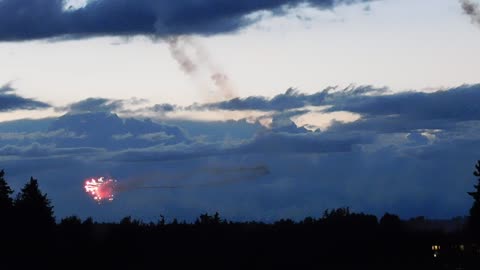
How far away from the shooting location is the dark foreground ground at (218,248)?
153 m

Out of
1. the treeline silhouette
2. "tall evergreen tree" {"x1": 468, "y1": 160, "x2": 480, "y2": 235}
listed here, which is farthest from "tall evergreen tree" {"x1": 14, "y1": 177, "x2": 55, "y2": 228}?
"tall evergreen tree" {"x1": 468, "y1": 160, "x2": 480, "y2": 235}

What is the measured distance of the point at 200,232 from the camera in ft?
639

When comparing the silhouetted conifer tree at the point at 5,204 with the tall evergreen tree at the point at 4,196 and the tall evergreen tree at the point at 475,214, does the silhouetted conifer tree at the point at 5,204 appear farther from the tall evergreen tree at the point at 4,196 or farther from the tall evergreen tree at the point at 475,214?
the tall evergreen tree at the point at 475,214

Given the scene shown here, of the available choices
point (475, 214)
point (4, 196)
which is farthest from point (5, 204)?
point (475, 214)

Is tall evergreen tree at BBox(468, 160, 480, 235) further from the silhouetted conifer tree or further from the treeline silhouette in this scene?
the silhouetted conifer tree

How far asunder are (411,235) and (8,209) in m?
64.6

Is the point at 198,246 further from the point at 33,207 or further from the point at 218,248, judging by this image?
the point at 33,207

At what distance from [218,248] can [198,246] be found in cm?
328

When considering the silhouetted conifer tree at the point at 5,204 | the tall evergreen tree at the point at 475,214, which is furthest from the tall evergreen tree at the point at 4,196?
the tall evergreen tree at the point at 475,214

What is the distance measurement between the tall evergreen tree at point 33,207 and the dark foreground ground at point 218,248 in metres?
1.61

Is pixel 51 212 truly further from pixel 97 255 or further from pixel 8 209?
pixel 97 255

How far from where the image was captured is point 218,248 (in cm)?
17975

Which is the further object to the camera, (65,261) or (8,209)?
(8,209)

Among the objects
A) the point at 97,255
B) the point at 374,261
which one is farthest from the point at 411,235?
the point at 97,255
